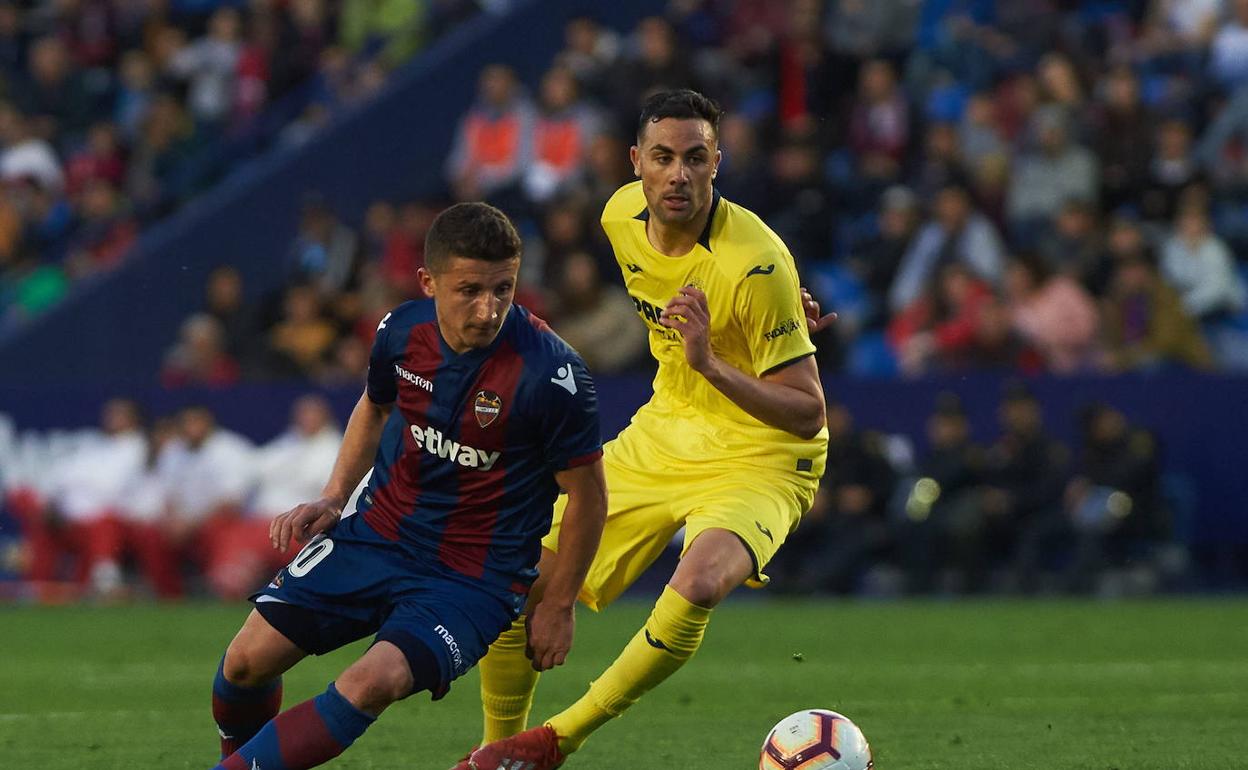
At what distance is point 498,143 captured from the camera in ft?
61.4

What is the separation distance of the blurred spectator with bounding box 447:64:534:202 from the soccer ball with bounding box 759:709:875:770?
11876 millimetres

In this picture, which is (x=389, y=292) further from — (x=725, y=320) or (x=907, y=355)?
(x=725, y=320)

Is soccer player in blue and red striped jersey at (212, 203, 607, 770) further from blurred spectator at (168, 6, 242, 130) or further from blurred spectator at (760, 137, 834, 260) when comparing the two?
blurred spectator at (168, 6, 242, 130)

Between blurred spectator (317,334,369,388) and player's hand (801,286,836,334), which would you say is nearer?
player's hand (801,286,836,334)

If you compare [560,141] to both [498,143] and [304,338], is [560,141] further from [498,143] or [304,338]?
[304,338]

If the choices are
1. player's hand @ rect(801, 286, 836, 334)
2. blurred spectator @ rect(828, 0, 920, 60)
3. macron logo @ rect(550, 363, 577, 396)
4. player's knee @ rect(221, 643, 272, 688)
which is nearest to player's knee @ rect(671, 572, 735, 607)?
macron logo @ rect(550, 363, 577, 396)

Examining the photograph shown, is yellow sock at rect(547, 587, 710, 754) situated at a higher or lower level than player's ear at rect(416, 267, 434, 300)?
lower

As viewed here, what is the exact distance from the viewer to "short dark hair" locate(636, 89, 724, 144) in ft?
23.6

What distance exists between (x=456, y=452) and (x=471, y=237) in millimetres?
686

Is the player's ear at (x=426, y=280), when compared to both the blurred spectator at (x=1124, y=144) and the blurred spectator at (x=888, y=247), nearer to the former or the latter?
the blurred spectator at (x=888, y=247)

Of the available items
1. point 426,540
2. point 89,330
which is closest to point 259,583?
point 89,330

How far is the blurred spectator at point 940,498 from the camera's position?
49.9 feet

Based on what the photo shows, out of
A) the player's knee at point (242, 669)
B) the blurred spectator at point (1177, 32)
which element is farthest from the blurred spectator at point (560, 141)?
the player's knee at point (242, 669)

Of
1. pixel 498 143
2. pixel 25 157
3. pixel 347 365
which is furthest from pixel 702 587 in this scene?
pixel 25 157
